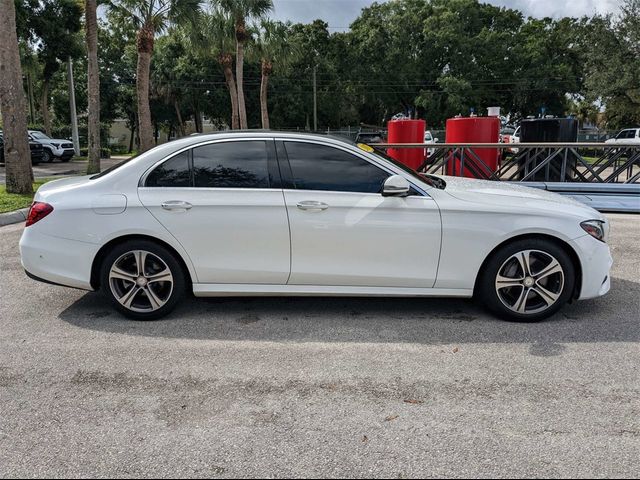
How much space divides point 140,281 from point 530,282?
10.5 feet

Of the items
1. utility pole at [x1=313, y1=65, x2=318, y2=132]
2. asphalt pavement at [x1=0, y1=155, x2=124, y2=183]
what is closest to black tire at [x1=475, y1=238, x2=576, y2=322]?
asphalt pavement at [x1=0, y1=155, x2=124, y2=183]

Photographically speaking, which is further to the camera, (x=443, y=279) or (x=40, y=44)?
(x=40, y=44)

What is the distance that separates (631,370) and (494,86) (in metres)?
49.7

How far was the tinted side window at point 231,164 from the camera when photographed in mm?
A: 4320

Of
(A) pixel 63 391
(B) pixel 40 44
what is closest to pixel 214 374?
(A) pixel 63 391

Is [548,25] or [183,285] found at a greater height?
[548,25]

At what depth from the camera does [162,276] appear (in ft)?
14.1

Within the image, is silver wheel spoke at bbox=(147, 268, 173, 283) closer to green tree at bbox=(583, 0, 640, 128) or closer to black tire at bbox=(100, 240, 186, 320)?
black tire at bbox=(100, 240, 186, 320)

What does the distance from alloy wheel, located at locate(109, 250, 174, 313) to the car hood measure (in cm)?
250

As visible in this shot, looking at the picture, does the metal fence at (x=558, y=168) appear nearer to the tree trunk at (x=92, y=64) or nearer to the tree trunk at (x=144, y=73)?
the tree trunk at (x=92, y=64)

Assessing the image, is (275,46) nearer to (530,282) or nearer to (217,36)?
(217,36)

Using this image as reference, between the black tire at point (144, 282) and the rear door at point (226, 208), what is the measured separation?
192 millimetres

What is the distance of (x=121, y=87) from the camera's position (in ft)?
153

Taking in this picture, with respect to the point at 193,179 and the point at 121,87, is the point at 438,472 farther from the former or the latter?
the point at 121,87
